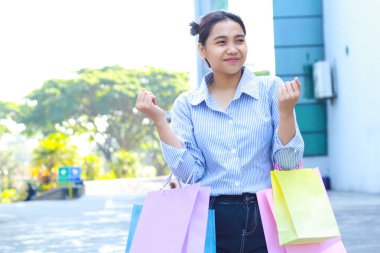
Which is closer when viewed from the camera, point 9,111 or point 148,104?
point 148,104

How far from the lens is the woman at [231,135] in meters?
2.38

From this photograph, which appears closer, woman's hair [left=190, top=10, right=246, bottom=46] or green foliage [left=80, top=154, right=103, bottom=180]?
woman's hair [left=190, top=10, right=246, bottom=46]

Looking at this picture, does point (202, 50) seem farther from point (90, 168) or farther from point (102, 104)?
point (102, 104)

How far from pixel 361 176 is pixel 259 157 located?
15009mm

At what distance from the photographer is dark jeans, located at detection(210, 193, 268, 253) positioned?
7.82 feet

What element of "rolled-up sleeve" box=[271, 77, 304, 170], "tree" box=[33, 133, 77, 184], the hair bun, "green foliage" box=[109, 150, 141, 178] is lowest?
"green foliage" box=[109, 150, 141, 178]

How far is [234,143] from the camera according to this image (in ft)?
7.96

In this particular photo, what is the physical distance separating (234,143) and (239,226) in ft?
0.79

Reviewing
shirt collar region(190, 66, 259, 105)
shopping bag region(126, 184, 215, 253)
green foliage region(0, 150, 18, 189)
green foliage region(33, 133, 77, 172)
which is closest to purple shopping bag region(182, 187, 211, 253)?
shopping bag region(126, 184, 215, 253)

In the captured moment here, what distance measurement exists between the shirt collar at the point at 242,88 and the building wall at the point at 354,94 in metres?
13.4

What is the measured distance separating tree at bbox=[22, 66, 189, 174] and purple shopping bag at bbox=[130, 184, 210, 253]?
3951 cm

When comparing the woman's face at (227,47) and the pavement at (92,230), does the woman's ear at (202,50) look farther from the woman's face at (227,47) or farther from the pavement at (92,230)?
the pavement at (92,230)

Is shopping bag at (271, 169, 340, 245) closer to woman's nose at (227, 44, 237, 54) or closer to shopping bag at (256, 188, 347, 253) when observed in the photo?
shopping bag at (256, 188, 347, 253)

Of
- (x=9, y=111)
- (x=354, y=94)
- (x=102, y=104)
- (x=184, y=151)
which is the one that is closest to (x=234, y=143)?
(x=184, y=151)
